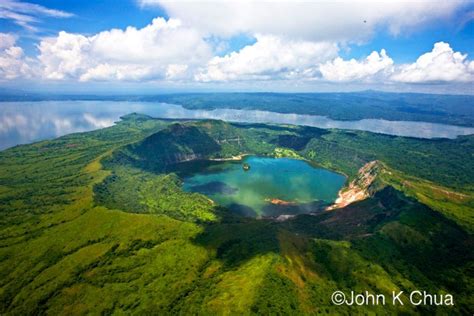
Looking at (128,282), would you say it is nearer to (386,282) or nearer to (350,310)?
(350,310)

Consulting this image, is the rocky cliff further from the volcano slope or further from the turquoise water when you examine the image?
the volcano slope

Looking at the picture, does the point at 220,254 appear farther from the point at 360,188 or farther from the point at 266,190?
the point at 360,188

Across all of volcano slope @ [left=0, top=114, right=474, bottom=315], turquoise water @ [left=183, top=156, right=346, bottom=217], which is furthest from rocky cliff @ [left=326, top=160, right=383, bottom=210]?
volcano slope @ [left=0, top=114, right=474, bottom=315]

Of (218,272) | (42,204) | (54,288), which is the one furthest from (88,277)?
(42,204)

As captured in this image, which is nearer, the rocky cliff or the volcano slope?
the volcano slope

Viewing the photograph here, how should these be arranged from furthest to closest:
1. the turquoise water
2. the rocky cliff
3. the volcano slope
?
1. the rocky cliff
2. the turquoise water
3. the volcano slope

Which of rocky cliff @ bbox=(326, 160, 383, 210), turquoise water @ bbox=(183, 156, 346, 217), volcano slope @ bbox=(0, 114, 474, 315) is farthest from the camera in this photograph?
rocky cliff @ bbox=(326, 160, 383, 210)

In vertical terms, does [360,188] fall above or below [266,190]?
above

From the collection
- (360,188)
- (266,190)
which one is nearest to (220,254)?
(266,190)
